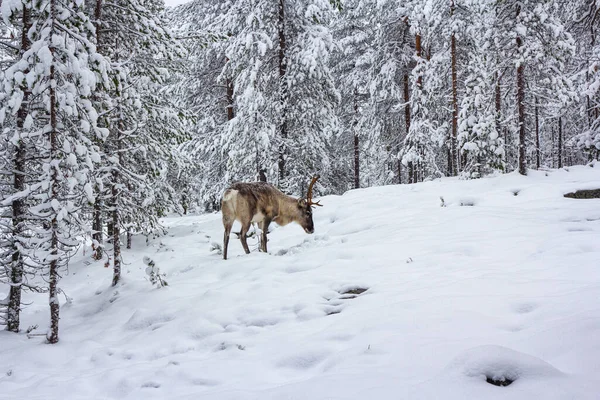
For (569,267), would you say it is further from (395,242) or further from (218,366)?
(218,366)

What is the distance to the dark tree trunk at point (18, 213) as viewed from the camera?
6219 mm

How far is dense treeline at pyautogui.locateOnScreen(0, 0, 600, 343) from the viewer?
5977mm

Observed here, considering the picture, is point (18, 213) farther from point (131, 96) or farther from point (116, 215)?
point (131, 96)

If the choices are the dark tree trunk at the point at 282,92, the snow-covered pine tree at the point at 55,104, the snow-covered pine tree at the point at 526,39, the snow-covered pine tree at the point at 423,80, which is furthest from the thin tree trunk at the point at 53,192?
the snow-covered pine tree at the point at 423,80

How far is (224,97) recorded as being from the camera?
19516 millimetres

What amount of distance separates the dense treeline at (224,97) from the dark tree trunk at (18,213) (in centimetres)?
3

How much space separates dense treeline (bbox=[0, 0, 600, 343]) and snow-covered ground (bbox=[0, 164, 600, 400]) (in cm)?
140

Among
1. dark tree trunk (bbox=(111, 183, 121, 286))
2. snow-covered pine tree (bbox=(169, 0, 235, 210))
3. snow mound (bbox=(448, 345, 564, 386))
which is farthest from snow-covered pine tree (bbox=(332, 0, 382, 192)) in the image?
snow mound (bbox=(448, 345, 564, 386))

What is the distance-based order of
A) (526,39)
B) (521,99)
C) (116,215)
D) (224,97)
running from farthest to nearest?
(224,97) → (521,99) → (526,39) → (116,215)

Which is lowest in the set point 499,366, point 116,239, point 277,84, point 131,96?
point 499,366

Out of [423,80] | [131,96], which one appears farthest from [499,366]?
[423,80]

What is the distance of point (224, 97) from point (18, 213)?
46.9ft

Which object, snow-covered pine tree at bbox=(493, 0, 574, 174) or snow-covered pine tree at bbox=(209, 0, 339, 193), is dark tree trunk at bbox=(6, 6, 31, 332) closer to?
snow-covered pine tree at bbox=(209, 0, 339, 193)

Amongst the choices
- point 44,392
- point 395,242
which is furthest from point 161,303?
point 395,242
